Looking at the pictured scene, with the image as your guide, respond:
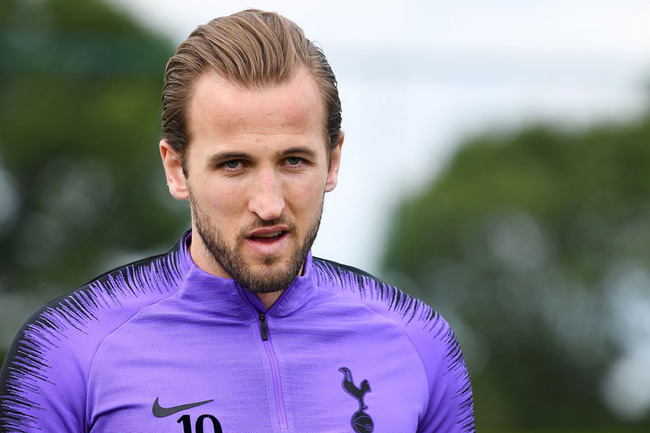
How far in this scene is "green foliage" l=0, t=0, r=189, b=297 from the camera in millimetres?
14836

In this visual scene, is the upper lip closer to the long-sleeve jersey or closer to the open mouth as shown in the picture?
the open mouth

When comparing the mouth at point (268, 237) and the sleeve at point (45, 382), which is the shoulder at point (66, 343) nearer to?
the sleeve at point (45, 382)

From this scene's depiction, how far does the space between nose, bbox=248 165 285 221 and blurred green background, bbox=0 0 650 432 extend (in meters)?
7.07

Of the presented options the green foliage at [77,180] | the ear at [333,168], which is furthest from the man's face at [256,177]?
the green foliage at [77,180]

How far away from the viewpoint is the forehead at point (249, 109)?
2562 millimetres

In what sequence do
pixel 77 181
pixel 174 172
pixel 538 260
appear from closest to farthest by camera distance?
pixel 174 172 → pixel 538 260 → pixel 77 181

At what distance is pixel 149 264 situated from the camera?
283cm

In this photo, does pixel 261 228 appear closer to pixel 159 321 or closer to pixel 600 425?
pixel 159 321

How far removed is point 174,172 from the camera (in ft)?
9.02

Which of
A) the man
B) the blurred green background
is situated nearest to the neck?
the man

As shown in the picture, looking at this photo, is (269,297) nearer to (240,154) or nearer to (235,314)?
(235,314)

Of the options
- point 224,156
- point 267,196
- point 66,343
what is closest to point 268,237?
point 267,196

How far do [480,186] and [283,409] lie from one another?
17273mm

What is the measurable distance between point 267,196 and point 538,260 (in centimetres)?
1323
